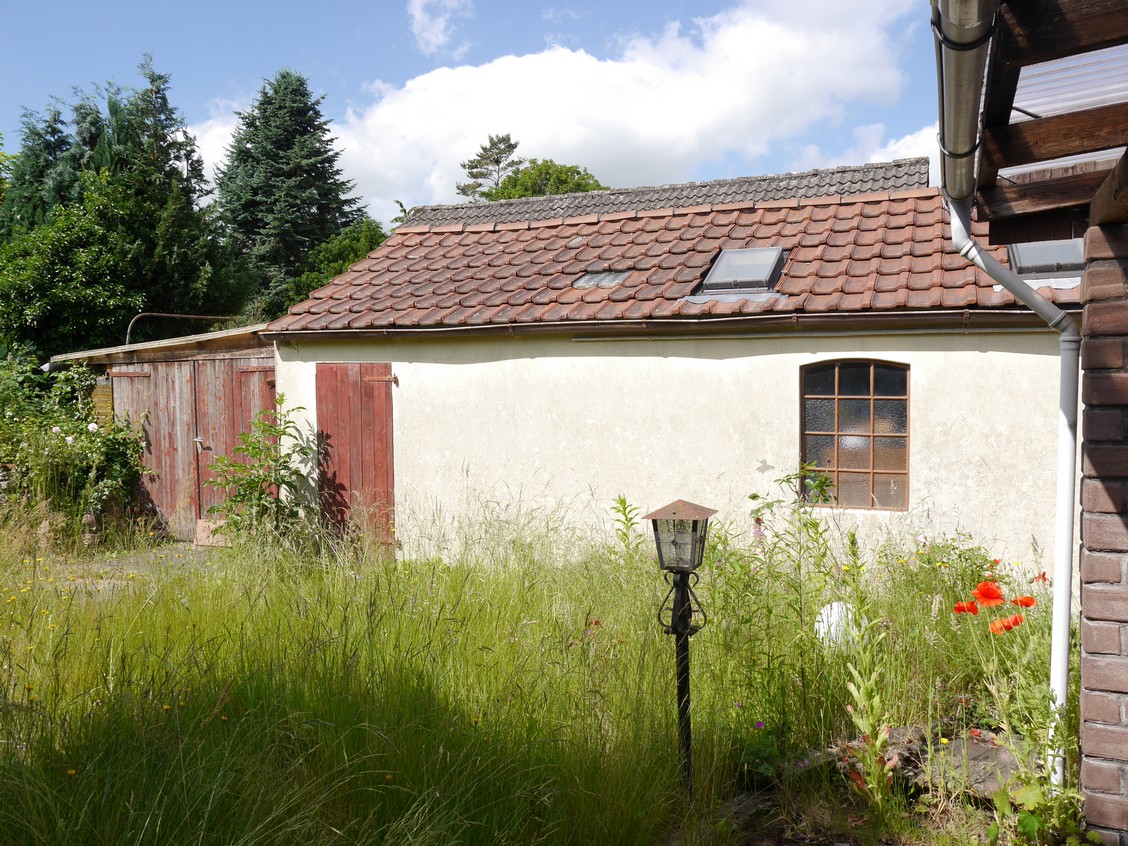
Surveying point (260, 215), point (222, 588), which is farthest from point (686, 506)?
point (260, 215)

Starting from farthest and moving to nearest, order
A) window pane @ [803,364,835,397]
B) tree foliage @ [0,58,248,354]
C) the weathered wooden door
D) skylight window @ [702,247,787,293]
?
tree foliage @ [0,58,248,354], the weathered wooden door, skylight window @ [702,247,787,293], window pane @ [803,364,835,397]

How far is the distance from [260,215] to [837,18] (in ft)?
83.9

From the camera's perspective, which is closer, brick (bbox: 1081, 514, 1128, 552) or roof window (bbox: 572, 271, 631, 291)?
brick (bbox: 1081, 514, 1128, 552)

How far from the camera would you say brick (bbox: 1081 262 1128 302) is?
2.95 m

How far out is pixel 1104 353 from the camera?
296 cm

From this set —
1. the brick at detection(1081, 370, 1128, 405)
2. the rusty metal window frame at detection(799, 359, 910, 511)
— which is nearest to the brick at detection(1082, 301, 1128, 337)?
the brick at detection(1081, 370, 1128, 405)

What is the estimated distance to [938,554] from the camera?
22.2 ft

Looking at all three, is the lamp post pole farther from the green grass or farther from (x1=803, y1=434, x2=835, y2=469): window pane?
(x1=803, y1=434, x2=835, y2=469): window pane

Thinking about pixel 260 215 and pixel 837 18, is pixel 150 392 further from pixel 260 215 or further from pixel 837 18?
pixel 260 215

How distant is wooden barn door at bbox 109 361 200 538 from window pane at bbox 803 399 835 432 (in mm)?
7754

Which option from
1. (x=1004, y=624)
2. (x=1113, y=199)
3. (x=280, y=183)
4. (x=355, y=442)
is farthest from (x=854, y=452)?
(x=280, y=183)

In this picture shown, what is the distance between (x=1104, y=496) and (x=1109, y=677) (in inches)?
25.0

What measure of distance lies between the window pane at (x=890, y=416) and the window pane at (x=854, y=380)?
0.52ft

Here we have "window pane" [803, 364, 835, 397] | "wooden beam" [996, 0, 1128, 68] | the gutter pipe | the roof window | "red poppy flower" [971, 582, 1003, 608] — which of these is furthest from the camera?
the roof window
